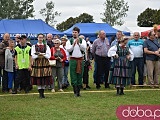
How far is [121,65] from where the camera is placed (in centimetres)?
1038

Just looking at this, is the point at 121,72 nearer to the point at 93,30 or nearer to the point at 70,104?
the point at 70,104

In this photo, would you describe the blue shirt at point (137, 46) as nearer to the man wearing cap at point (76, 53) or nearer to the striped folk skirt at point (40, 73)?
the man wearing cap at point (76, 53)

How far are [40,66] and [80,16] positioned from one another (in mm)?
65790

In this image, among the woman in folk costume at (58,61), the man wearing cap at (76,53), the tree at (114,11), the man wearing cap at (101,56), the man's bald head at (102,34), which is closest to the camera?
the man wearing cap at (76,53)

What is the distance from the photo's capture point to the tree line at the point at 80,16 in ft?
195

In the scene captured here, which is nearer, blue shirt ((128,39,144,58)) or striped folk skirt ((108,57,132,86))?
striped folk skirt ((108,57,132,86))

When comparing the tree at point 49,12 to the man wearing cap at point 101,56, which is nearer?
the man wearing cap at point 101,56

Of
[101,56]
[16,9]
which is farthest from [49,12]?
[101,56]

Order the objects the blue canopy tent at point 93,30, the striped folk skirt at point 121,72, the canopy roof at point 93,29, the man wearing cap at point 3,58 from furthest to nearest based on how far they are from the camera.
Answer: the canopy roof at point 93,29
the blue canopy tent at point 93,30
the man wearing cap at point 3,58
the striped folk skirt at point 121,72

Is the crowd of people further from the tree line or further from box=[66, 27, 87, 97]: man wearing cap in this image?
the tree line

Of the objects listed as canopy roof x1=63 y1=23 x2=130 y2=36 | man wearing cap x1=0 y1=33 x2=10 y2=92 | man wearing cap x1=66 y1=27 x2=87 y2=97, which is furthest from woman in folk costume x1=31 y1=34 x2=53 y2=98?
canopy roof x1=63 y1=23 x2=130 y2=36

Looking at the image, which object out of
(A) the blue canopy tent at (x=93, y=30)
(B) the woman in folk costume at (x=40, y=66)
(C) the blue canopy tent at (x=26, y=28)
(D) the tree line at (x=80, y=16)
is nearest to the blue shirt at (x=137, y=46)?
(B) the woman in folk costume at (x=40, y=66)

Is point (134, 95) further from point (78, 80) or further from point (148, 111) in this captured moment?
point (148, 111)

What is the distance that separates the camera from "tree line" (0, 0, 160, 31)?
5931 centimetres
